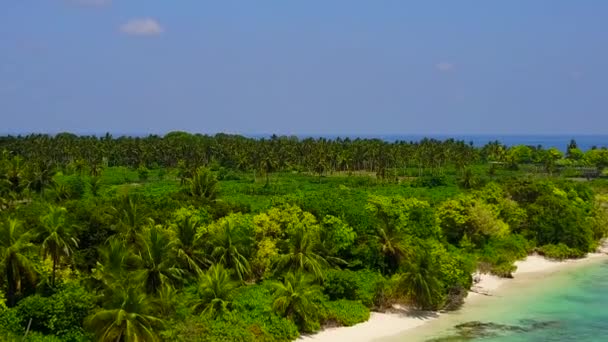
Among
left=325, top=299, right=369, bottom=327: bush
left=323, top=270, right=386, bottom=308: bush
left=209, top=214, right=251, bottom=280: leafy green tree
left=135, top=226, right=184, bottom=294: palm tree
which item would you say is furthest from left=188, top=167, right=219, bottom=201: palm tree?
left=135, top=226, right=184, bottom=294: palm tree

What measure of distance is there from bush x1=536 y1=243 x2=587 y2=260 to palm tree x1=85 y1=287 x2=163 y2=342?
50569 mm

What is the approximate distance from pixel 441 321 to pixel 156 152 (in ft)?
414

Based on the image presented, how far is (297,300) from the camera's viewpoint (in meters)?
39.0

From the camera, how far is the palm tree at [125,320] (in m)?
29.8

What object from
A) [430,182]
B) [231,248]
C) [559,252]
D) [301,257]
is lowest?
[559,252]

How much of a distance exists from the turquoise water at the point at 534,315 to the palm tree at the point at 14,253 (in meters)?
22.7

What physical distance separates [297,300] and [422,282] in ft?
34.4

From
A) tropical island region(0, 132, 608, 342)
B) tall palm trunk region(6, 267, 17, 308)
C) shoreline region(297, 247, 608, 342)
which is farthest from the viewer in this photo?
shoreline region(297, 247, 608, 342)

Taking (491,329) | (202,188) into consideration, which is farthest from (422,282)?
(202,188)

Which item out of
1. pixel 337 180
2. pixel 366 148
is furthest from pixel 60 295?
pixel 366 148

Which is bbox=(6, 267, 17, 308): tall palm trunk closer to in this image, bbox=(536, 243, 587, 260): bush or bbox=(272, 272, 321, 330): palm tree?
bbox=(272, 272, 321, 330): palm tree

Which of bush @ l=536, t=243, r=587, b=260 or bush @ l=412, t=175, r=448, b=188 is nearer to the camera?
bush @ l=536, t=243, r=587, b=260

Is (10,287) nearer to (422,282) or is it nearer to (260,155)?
(422,282)

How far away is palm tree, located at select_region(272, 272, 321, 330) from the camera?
3900cm
